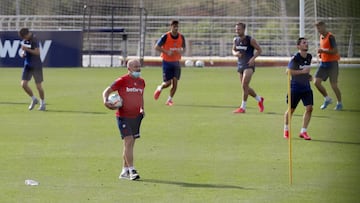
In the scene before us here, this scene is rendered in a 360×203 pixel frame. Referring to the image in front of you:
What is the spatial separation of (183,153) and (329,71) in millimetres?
7560

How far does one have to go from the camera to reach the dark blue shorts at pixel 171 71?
2244 cm

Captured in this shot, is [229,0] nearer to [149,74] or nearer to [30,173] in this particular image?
[149,74]

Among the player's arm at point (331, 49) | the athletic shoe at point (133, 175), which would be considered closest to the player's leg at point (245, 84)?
the player's arm at point (331, 49)

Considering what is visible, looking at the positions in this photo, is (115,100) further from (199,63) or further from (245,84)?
(199,63)

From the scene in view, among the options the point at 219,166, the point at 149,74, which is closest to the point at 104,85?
the point at 149,74

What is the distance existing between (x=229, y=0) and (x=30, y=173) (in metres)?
30.1

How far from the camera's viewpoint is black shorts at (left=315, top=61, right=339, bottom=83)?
2119 cm

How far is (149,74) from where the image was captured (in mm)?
33719

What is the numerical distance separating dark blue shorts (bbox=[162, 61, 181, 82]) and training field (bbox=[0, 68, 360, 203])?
27.1 inches

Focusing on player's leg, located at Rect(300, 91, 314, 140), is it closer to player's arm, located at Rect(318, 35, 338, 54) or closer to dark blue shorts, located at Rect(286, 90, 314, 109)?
dark blue shorts, located at Rect(286, 90, 314, 109)

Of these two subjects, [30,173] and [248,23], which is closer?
[30,173]

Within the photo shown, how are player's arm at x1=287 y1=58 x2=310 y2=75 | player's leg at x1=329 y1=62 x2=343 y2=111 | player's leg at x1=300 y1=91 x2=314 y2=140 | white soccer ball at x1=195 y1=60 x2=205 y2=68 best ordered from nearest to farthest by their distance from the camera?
player's arm at x1=287 y1=58 x2=310 y2=75, player's leg at x1=300 y1=91 x2=314 y2=140, player's leg at x1=329 y1=62 x2=343 y2=111, white soccer ball at x1=195 y1=60 x2=205 y2=68

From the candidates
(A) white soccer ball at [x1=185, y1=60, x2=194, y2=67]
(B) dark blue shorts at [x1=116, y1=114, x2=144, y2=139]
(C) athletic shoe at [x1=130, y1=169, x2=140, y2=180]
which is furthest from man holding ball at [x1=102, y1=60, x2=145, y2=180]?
(A) white soccer ball at [x1=185, y1=60, x2=194, y2=67]

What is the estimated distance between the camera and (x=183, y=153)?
47.8 ft
